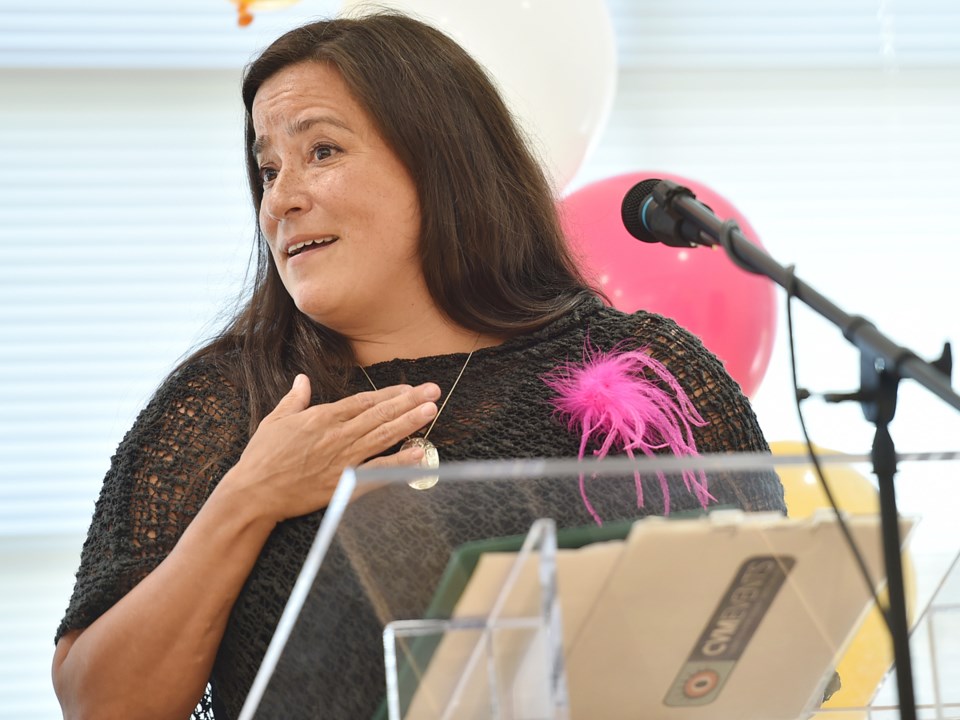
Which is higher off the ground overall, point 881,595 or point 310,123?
point 310,123

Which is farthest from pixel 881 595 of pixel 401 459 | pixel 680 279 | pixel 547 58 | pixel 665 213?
pixel 547 58

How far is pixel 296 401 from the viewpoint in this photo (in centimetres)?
150

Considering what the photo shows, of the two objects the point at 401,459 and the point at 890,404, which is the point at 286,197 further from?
the point at 890,404

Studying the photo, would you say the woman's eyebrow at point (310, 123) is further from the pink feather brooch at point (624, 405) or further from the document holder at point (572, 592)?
the document holder at point (572, 592)

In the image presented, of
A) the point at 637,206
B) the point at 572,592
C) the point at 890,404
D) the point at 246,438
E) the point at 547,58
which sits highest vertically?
the point at 547,58

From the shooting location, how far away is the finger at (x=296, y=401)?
4.89ft

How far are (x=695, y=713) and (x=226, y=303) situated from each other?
1211 mm

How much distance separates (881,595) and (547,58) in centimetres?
164

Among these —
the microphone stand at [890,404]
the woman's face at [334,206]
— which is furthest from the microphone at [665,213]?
the woman's face at [334,206]

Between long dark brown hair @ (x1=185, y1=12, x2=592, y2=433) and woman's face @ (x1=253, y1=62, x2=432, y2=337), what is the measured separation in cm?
2

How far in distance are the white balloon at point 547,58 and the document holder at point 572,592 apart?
1.43 metres

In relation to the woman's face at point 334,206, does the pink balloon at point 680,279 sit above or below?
below

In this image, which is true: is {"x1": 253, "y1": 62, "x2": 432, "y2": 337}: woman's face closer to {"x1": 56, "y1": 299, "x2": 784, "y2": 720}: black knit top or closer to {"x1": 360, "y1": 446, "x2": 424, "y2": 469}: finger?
{"x1": 56, "y1": 299, "x2": 784, "y2": 720}: black knit top

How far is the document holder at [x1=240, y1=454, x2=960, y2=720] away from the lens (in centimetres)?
82
